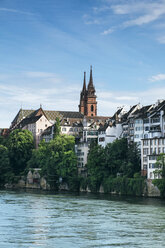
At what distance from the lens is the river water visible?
44.9 metres

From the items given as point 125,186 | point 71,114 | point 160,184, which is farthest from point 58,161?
point 71,114

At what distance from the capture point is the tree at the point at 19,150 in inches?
5886

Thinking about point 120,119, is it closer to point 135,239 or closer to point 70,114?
point 70,114

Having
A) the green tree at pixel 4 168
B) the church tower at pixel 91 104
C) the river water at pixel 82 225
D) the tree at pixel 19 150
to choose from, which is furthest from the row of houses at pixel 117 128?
the river water at pixel 82 225

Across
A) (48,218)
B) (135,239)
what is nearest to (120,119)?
(48,218)

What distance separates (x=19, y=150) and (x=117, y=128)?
33.5m

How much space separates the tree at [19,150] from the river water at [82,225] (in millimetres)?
71262

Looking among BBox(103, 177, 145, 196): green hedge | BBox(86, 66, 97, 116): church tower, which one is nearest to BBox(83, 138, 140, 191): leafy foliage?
BBox(103, 177, 145, 196): green hedge

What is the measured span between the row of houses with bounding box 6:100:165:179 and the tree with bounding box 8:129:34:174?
10125 mm

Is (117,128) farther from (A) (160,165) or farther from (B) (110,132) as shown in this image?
(A) (160,165)

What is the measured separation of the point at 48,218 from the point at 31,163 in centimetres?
8184

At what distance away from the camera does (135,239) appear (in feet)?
153

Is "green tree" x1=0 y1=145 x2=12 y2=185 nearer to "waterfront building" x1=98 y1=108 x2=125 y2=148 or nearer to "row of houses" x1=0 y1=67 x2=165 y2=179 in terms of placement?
"row of houses" x1=0 y1=67 x2=165 y2=179

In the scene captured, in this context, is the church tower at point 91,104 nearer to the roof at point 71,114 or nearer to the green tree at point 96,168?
the roof at point 71,114
